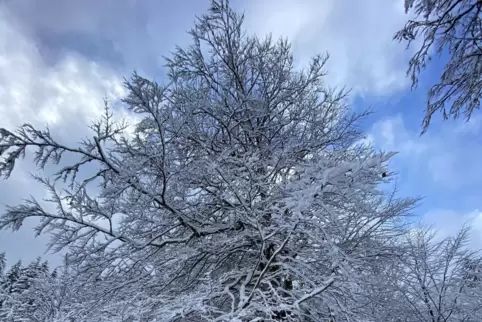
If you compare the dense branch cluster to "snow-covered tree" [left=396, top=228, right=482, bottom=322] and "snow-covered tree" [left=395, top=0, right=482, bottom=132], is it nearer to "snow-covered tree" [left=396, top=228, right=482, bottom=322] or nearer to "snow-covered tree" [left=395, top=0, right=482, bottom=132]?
"snow-covered tree" [left=395, top=0, right=482, bottom=132]

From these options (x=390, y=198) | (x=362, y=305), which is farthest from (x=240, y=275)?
(x=390, y=198)

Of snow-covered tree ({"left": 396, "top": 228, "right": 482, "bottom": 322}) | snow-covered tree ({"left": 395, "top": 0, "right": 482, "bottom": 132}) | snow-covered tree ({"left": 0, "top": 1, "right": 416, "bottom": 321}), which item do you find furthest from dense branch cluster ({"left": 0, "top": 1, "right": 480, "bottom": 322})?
snow-covered tree ({"left": 396, "top": 228, "right": 482, "bottom": 322})

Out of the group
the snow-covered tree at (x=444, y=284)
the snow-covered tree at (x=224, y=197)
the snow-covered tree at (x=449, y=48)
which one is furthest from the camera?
the snow-covered tree at (x=444, y=284)

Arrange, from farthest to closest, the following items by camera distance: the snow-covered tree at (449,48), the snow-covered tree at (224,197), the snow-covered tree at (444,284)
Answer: the snow-covered tree at (444,284) < the snow-covered tree at (449,48) < the snow-covered tree at (224,197)

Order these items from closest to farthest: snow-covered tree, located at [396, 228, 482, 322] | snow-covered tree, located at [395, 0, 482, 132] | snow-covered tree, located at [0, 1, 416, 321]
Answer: snow-covered tree, located at [0, 1, 416, 321], snow-covered tree, located at [395, 0, 482, 132], snow-covered tree, located at [396, 228, 482, 322]

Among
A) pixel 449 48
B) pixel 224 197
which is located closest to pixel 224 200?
pixel 224 197

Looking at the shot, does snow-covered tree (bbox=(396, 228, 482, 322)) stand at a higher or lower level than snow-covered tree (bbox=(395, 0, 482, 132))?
lower

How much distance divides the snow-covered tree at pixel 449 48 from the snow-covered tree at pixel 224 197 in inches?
54.7

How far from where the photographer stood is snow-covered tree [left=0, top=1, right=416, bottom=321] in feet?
10.2

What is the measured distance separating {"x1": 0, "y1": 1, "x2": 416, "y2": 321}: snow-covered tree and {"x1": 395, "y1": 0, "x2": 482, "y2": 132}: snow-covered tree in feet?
4.56

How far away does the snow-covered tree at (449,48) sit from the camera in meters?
3.79

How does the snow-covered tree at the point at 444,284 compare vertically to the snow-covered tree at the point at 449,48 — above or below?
below

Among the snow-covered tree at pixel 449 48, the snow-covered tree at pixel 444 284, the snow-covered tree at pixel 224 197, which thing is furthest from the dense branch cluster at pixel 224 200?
the snow-covered tree at pixel 444 284

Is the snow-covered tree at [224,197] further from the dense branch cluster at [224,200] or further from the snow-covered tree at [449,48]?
the snow-covered tree at [449,48]
